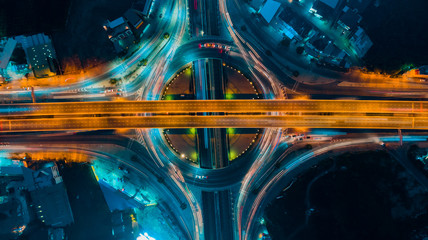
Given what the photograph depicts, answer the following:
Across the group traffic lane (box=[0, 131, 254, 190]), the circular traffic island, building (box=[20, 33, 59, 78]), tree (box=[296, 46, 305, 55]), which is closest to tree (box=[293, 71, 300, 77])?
tree (box=[296, 46, 305, 55])

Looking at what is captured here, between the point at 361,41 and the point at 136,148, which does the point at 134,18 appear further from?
the point at 361,41

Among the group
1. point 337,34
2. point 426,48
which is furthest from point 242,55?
point 426,48

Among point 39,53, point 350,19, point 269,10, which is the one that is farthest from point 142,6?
point 350,19

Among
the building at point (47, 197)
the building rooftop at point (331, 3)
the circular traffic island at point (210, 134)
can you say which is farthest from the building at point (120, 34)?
the building rooftop at point (331, 3)

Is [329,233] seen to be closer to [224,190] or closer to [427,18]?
[224,190]

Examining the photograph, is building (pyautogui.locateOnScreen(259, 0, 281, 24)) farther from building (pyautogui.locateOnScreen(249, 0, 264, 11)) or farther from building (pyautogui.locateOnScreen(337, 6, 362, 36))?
building (pyautogui.locateOnScreen(337, 6, 362, 36))

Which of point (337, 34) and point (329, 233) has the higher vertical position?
point (337, 34)
